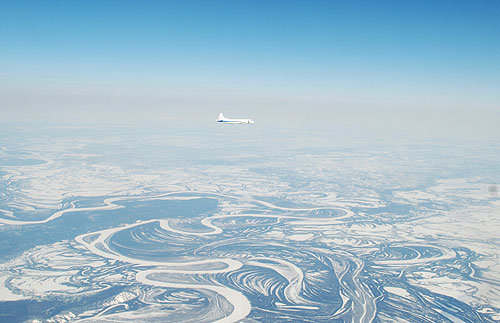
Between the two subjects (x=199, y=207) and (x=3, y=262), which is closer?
(x=3, y=262)

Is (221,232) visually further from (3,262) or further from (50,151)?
(50,151)

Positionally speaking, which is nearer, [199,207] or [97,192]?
[199,207]

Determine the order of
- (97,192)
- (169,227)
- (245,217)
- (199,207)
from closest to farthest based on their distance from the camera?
(169,227) < (245,217) < (199,207) < (97,192)

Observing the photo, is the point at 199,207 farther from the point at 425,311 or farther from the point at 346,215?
the point at 425,311

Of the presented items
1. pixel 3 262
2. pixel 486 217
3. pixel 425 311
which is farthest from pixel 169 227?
pixel 486 217

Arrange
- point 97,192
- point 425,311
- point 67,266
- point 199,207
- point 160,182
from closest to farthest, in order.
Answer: point 425,311 < point 67,266 < point 199,207 < point 97,192 < point 160,182

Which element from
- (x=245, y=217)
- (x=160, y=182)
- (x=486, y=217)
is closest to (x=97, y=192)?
(x=160, y=182)

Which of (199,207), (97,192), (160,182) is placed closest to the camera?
(199,207)

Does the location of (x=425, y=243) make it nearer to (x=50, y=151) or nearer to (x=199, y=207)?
(x=199, y=207)

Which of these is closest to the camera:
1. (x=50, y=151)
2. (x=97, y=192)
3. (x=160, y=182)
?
(x=97, y=192)
